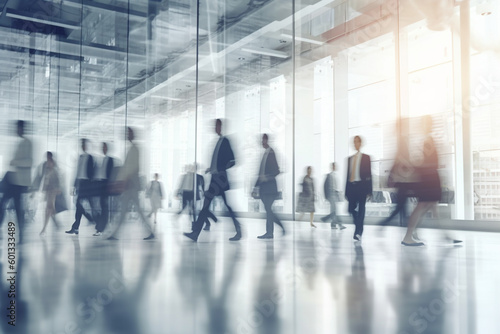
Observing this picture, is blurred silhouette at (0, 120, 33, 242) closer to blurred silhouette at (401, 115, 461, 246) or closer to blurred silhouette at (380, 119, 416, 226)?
blurred silhouette at (380, 119, 416, 226)

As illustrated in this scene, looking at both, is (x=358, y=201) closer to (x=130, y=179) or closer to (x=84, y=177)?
(x=130, y=179)

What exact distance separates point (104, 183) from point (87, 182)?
10.3 inches

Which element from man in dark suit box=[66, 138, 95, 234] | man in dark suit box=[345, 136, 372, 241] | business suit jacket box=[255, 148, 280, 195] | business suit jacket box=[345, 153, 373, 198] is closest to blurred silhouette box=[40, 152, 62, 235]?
man in dark suit box=[66, 138, 95, 234]

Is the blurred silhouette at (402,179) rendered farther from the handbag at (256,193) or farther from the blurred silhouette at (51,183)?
the blurred silhouette at (51,183)

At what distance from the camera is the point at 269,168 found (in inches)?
239

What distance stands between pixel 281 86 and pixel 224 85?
5.40 feet

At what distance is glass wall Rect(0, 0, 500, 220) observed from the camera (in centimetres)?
927

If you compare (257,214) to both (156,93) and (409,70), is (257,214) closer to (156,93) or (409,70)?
(156,93)

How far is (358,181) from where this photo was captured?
5.65 metres

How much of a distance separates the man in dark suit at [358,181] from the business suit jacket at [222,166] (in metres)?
1.44

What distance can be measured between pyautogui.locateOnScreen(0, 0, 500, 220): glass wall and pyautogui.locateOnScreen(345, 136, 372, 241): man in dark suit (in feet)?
6.13

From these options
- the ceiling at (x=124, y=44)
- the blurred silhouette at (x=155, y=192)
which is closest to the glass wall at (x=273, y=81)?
the ceiling at (x=124, y=44)

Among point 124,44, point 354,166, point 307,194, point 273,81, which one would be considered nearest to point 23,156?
point 354,166

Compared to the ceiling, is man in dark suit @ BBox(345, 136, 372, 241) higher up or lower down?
lower down
